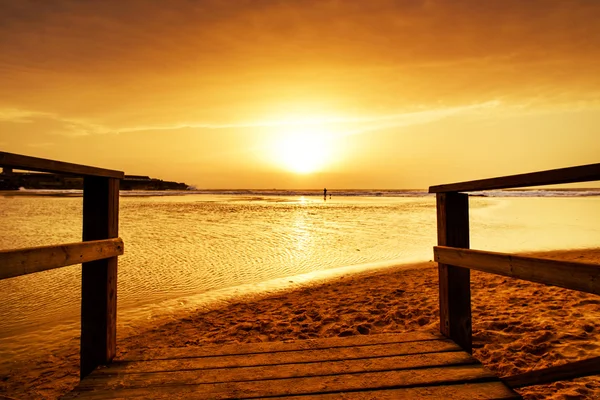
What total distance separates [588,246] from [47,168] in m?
14.9

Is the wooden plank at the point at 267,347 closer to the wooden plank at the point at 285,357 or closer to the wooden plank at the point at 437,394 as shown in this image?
the wooden plank at the point at 285,357

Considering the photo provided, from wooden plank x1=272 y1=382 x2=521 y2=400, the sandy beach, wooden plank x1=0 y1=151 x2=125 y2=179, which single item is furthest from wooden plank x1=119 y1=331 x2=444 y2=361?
wooden plank x1=0 y1=151 x2=125 y2=179

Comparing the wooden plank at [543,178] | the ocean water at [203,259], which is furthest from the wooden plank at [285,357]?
the ocean water at [203,259]

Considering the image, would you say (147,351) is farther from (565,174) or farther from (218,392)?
(565,174)

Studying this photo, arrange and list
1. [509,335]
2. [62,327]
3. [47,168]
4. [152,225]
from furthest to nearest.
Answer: [152,225], [62,327], [509,335], [47,168]

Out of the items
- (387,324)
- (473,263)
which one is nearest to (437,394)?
(473,263)

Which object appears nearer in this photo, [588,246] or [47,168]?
[47,168]

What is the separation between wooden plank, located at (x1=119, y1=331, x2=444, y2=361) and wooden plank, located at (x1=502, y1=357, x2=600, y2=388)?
98cm

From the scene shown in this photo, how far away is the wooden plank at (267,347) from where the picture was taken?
331 cm

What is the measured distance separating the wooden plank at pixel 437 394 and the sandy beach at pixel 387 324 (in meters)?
1.14

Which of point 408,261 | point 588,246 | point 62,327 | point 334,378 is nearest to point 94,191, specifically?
point 334,378

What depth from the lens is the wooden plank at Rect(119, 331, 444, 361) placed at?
331cm

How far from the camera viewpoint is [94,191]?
3102 mm

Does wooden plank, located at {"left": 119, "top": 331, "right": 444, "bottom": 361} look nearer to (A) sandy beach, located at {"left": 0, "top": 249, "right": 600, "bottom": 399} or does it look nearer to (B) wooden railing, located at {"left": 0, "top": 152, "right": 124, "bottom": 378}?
(B) wooden railing, located at {"left": 0, "top": 152, "right": 124, "bottom": 378}
